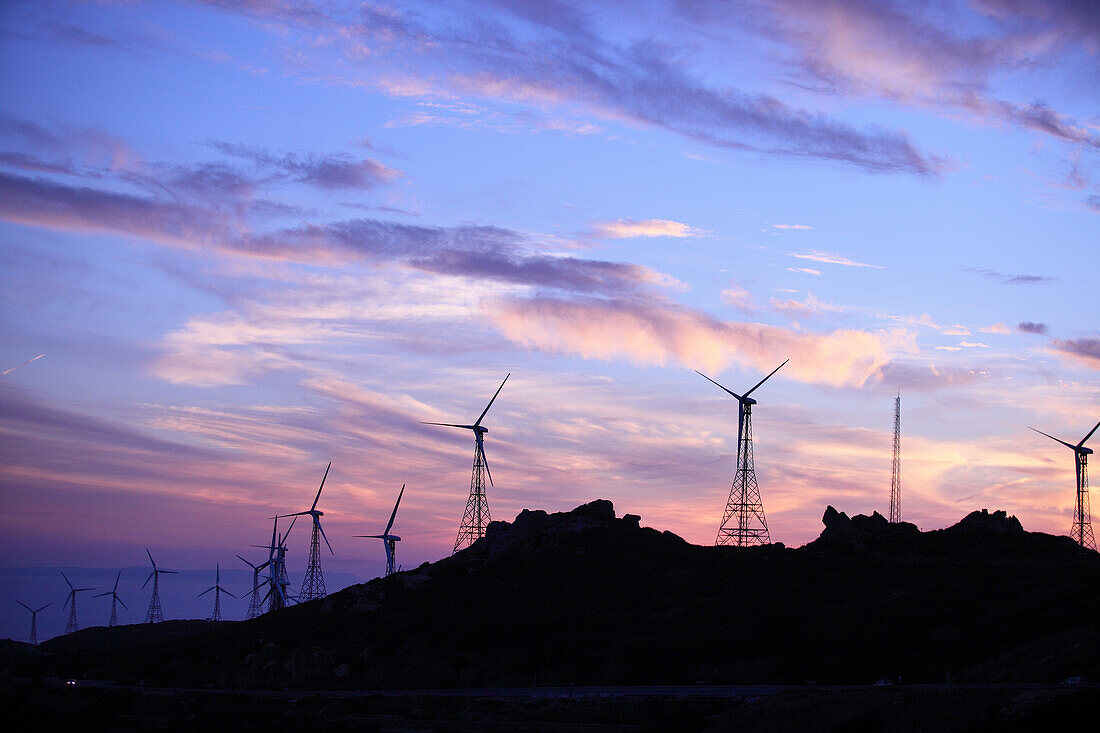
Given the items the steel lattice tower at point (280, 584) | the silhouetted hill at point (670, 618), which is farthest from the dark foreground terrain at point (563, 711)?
the steel lattice tower at point (280, 584)

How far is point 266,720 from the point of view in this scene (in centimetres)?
8556

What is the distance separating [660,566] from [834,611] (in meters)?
30.4

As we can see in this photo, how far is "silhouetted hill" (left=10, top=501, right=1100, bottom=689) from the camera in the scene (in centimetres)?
9981

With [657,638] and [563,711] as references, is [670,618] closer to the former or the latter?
[657,638]

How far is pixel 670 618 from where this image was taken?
11931 centimetres

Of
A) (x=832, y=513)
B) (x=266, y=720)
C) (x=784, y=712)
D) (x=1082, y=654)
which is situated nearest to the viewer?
(x=784, y=712)

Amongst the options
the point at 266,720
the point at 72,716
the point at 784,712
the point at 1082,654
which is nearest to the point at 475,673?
the point at 266,720

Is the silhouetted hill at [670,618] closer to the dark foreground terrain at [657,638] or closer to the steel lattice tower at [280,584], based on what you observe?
the dark foreground terrain at [657,638]

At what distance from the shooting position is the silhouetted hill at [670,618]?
327 ft

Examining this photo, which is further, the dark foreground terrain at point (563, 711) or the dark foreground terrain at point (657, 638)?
the dark foreground terrain at point (657, 638)

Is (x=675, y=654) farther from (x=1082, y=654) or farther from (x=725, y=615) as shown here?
(x=1082, y=654)

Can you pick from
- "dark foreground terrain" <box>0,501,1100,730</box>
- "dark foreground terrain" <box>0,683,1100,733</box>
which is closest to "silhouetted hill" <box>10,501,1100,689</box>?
"dark foreground terrain" <box>0,501,1100,730</box>

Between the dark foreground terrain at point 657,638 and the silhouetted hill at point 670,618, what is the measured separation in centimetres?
36

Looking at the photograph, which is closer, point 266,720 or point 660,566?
point 266,720
